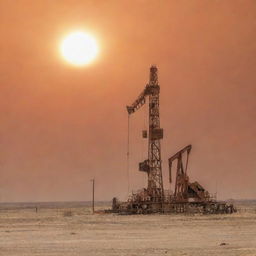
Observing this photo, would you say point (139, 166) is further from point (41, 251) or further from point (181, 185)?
point (41, 251)

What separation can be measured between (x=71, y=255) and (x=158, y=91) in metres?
65.2

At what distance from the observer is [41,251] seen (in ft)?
112

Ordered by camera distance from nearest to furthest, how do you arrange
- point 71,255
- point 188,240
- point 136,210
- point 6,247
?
point 71,255 < point 6,247 < point 188,240 < point 136,210

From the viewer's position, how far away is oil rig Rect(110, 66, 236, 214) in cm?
9350

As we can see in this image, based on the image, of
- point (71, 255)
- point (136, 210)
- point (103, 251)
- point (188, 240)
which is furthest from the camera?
point (136, 210)

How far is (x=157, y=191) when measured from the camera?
9519 centimetres

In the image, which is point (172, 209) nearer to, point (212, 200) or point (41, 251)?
point (212, 200)

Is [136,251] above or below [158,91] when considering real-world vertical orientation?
below

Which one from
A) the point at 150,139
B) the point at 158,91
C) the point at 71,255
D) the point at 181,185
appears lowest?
the point at 71,255

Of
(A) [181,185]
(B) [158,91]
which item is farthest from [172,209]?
(B) [158,91]

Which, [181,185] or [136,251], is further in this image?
[181,185]

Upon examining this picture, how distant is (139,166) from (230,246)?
61893 mm

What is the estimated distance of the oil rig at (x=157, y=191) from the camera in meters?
93.5

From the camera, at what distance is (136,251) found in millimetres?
33062
